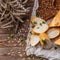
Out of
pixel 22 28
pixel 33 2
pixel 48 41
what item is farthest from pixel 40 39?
pixel 33 2

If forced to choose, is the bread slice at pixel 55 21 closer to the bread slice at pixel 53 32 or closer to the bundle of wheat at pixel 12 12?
the bread slice at pixel 53 32

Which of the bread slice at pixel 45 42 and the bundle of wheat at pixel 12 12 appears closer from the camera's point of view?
the bread slice at pixel 45 42

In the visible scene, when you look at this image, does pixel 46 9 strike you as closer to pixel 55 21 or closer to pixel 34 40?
pixel 55 21

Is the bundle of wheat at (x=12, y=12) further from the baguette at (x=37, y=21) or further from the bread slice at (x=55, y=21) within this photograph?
the bread slice at (x=55, y=21)

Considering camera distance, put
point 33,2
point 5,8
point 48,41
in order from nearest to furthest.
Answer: point 48,41 → point 5,8 → point 33,2

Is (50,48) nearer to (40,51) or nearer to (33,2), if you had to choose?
(40,51)

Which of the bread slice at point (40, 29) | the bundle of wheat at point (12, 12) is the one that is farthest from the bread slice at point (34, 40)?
the bundle of wheat at point (12, 12)

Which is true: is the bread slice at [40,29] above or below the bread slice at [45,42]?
above

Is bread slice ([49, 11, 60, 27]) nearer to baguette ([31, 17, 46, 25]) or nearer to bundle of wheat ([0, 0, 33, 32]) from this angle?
baguette ([31, 17, 46, 25])

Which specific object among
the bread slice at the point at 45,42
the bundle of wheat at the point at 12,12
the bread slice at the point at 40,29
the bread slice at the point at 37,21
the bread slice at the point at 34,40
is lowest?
the bread slice at the point at 45,42
